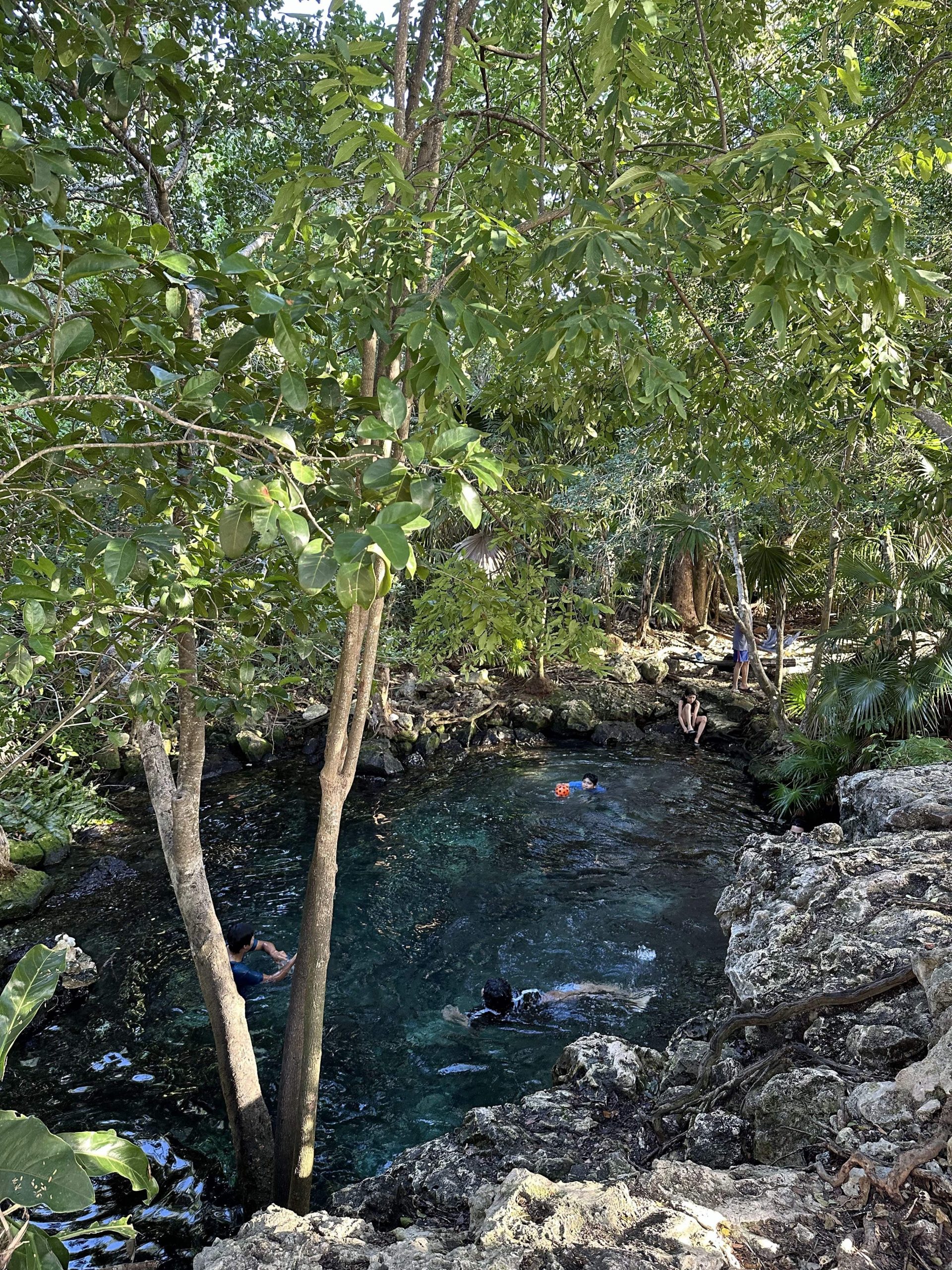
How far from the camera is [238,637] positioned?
4.29 meters

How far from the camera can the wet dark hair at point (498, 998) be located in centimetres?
691

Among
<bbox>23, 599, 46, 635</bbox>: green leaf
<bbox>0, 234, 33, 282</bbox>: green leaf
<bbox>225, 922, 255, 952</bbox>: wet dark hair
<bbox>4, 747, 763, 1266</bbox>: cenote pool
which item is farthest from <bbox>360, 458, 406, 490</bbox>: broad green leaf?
<bbox>225, 922, 255, 952</bbox>: wet dark hair

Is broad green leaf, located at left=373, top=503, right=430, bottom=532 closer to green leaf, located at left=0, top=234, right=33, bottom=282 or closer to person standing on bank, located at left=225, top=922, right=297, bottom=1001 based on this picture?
green leaf, located at left=0, top=234, right=33, bottom=282

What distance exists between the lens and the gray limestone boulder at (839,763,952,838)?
4758 mm

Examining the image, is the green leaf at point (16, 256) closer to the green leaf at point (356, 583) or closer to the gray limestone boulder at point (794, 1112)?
the green leaf at point (356, 583)

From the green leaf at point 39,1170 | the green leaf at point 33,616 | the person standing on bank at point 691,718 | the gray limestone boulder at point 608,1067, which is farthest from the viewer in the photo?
the person standing on bank at point 691,718

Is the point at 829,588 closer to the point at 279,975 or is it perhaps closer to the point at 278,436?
the point at 279,975

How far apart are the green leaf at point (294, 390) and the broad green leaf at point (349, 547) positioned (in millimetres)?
462

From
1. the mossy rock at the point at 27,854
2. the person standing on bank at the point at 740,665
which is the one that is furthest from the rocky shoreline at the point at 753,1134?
the person standing on bank at the point at 740,665

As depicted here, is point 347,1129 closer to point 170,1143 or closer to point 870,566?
point 170,1143

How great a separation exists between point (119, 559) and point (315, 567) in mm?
450

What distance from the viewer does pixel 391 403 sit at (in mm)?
1809

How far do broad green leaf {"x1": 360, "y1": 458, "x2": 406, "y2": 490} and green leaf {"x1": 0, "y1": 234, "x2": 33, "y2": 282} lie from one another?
0.77 metres

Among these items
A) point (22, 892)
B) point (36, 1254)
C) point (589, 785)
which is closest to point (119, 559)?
point (36, 1254)
